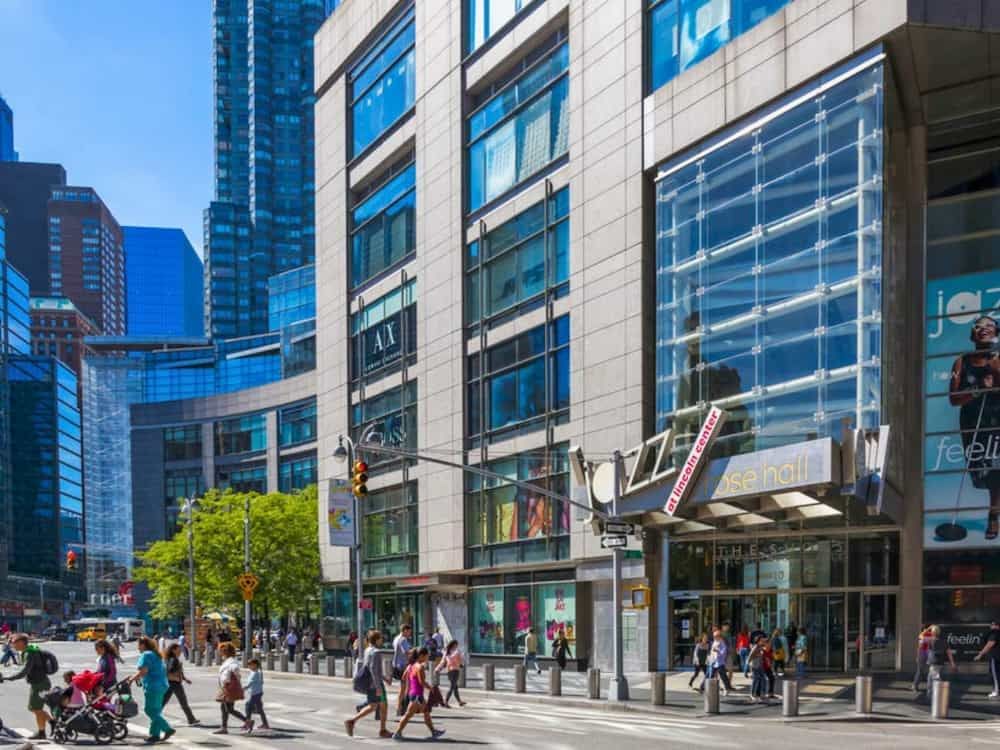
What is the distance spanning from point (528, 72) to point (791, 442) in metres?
22.1

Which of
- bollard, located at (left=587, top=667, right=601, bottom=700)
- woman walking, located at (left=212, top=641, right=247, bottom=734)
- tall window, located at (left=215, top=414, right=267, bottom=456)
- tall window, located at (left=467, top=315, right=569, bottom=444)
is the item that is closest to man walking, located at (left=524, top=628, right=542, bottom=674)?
tall window, located at (left=467, top=315, right=569, bottom=444)

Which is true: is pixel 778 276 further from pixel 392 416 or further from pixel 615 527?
pixel 392 416

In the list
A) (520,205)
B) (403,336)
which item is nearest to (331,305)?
(403,336)

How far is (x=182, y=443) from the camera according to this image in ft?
443

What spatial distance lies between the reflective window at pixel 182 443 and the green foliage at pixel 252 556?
5874cm

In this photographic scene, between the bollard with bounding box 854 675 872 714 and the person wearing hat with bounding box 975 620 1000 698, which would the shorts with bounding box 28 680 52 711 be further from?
the person wearing hat with bounding box 975 620 1000 698

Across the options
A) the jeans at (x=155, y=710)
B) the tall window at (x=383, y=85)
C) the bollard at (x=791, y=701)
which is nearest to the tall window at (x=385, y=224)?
the tall window at (x=383, y=85)

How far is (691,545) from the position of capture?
42.9m

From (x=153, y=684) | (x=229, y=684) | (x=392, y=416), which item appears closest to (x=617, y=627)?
(x=229, y=684)

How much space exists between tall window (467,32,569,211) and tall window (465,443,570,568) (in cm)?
1114

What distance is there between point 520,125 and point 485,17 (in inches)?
221

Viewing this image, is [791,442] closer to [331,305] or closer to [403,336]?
[403,336]

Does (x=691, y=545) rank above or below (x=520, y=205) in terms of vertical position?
below

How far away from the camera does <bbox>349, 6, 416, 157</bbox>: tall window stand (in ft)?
198
